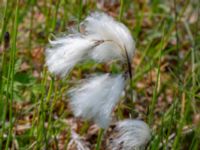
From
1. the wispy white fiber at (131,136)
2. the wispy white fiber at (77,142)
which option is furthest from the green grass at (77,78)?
the wispy white fiber at (131,136)

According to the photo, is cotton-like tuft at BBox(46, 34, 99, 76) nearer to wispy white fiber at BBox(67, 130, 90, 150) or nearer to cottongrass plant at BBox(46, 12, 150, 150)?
cottongrass plant at BBox(46, 12, 150, 150)

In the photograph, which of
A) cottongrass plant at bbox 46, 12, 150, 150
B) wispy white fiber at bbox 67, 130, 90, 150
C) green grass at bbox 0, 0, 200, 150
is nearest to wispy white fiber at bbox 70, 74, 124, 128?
cottongrass plant at bbox 46, 12, 150, 150

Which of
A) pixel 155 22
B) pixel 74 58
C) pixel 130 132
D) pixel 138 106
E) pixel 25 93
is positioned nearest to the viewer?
pixel 74 58

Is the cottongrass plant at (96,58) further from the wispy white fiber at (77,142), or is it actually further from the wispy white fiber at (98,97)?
the wispy white fiber at (77,142)

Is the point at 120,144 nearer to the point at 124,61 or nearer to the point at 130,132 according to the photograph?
the point at 130,132

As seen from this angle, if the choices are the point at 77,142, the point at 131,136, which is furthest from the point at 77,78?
the point at 131,136

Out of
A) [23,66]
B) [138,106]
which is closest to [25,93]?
[23,66]
